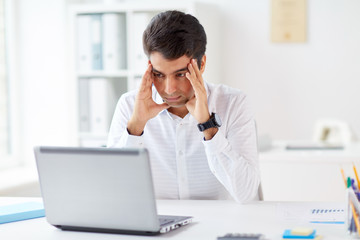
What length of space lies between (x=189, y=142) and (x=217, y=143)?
0.72 feet

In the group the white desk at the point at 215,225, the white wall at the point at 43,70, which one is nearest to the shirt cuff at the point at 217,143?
the white desk at the point at 215,225

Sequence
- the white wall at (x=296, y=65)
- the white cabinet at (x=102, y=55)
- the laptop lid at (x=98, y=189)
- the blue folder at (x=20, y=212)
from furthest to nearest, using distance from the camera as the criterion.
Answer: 1. the white wall at (x=296, y=65)
2. the white cabinet at (x=102, y=55)
3. the blue folder at (x=20, y=212)
4. the laptop lid at (x=98, y=189)

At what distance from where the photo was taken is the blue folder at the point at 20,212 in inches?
62.0

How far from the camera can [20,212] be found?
160 cm

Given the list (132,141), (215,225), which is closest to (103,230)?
(215,225)

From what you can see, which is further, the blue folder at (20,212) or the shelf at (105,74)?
the shelf at (105,74)

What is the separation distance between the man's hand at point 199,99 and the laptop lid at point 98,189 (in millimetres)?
535

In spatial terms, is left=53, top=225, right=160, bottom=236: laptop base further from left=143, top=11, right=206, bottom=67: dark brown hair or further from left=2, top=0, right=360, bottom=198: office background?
left=2, top=0, right=360, bottom=198: office background

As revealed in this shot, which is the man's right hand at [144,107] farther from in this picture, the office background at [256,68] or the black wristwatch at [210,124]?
the office background at [256,68]

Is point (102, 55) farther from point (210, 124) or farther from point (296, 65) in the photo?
point (210, 124)

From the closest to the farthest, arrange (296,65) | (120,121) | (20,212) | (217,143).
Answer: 1. (20,212)
2. (217,143)
3. (120,121)
4. (296,65)

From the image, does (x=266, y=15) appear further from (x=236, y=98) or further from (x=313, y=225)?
(x=313, y=225)

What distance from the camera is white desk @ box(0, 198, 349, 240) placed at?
1.36 m

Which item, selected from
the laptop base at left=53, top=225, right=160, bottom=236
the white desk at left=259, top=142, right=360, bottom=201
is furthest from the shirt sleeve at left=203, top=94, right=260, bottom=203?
the white desk at left=259, top=142, right=360, bottom=201
